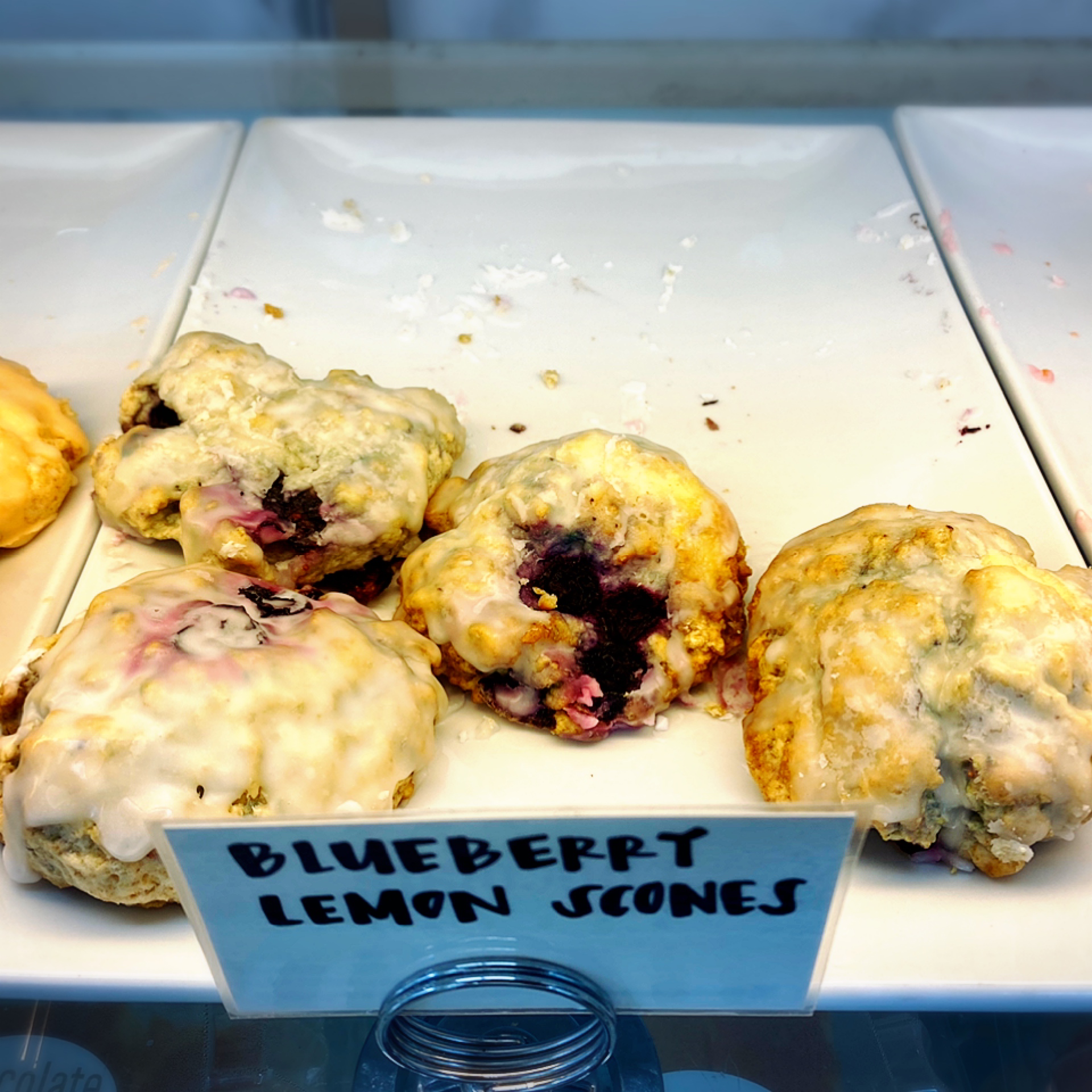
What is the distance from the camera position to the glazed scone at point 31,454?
4.07 ft

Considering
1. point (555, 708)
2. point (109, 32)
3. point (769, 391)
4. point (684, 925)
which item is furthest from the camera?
point (109, 32)

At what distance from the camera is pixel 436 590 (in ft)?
3.63

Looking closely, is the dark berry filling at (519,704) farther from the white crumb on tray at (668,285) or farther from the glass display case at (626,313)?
the white crumb on tray at (668,285)

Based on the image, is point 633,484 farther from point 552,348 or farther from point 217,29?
point 217,29

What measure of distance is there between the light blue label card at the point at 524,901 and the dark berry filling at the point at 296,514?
52 cm

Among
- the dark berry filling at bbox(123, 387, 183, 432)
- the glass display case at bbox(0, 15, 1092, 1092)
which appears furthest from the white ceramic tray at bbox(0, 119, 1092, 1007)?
the dark berry filling at bbox(123, 387, 183, 432)

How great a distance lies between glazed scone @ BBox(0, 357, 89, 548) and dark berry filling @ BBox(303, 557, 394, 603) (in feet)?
1.09

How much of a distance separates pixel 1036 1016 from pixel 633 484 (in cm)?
59

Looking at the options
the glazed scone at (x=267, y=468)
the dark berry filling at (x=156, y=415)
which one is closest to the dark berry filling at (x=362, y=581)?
the glazed scone at (x=267, y=468)

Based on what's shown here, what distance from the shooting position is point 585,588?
1.13 m

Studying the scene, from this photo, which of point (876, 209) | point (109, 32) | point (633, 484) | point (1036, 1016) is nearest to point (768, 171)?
point (876, 209)

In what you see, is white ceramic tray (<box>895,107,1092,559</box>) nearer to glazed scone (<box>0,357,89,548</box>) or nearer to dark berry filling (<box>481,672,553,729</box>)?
dark berry filling (<box>481,672,553,729</box>)

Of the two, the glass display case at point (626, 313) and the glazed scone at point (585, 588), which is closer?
the glass display case at point (626, 313)

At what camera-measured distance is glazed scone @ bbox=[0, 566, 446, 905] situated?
0.89 m
